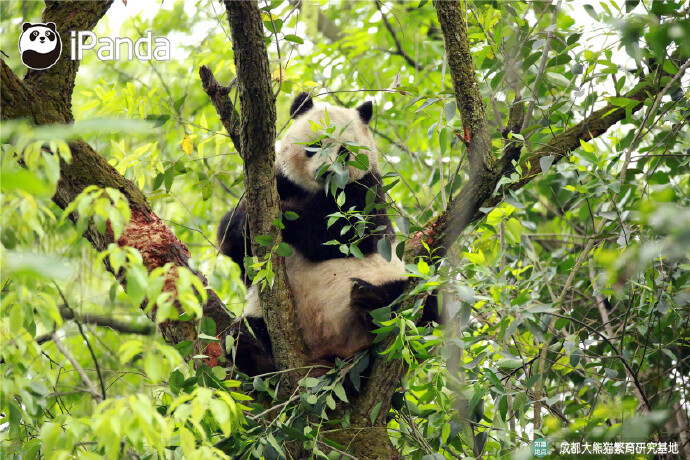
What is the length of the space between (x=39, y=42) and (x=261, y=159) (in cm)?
169

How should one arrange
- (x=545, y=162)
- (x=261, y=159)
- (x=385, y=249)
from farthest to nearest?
(x=545, y=162)
(x=385, y=249)
(x=261, y=159)

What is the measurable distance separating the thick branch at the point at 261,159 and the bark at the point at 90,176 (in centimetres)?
43

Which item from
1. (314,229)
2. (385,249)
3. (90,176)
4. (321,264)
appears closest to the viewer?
(385,249)

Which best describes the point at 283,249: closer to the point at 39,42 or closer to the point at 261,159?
the point at 261,159

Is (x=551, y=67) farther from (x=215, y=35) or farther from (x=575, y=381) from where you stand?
(x=215, y=35)

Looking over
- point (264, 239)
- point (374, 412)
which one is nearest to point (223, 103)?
point (264, 239)

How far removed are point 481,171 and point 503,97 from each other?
256cm

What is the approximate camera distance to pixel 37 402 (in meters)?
2.46

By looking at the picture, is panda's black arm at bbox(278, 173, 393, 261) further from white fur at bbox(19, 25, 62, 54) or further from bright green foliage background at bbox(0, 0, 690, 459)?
white fur at bbox(19, 25, 62, 54)

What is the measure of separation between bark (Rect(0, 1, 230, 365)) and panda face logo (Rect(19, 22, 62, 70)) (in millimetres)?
41

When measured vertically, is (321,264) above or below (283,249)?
below

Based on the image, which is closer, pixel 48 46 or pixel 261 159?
pixel 261 159

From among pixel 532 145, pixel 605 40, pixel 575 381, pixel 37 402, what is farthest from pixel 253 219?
pixel 575 381

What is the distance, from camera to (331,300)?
13.6 ft
